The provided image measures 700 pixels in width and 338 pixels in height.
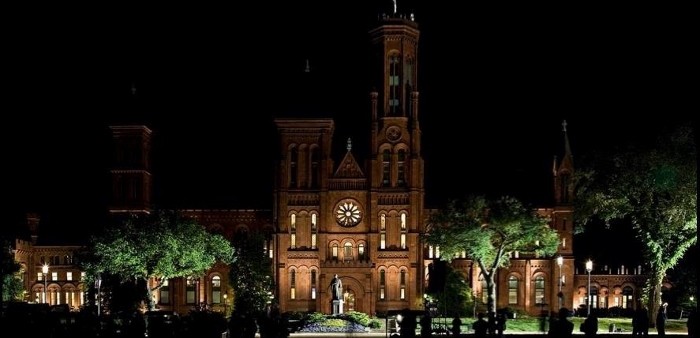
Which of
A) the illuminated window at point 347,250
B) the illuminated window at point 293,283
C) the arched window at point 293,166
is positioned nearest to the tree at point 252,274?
the illuminated window at point 293,283

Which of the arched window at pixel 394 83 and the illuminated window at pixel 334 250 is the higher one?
the arched window at pixel 394 83

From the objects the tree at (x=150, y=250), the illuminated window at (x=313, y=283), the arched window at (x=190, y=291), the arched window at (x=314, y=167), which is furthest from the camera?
the arched window at (x=190, y=291)

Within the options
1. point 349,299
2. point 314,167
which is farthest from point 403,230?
point 314,167

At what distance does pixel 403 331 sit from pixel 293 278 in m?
62.3

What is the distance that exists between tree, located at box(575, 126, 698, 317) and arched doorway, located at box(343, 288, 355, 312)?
26.2 meters

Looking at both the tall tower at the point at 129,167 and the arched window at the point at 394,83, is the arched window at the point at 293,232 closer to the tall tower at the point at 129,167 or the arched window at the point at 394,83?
the arched window at the point at 394,83

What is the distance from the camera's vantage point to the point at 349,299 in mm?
104688

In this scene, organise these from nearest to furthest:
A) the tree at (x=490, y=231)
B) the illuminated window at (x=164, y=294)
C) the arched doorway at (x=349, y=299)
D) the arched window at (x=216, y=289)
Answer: the tree at (x=490, y=231) → the arched doorway at (x=349, y=299) → the illuminated window at (x=164, y=294) → the arched window at (x=216, y=289)

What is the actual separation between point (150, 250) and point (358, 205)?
2228cm

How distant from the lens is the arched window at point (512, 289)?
363ft

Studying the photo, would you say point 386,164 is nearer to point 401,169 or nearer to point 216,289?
point 401,169

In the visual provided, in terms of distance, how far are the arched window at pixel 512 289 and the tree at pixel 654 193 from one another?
25.7 meters

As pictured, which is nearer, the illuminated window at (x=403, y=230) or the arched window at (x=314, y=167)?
the illuminated window at (x=403, y=230)

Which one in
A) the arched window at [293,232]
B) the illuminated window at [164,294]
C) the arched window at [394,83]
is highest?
the arched window at [394,83]
